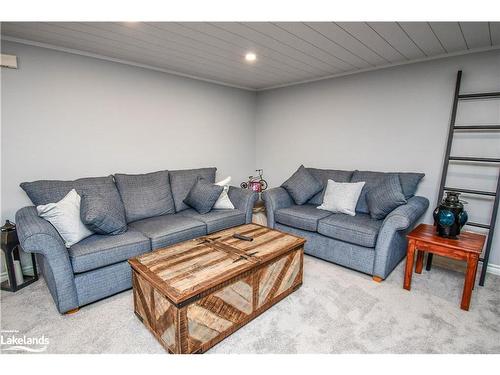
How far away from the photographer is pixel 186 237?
99.9 inches

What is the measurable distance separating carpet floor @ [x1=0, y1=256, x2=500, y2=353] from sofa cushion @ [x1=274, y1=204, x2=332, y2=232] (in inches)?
26.9

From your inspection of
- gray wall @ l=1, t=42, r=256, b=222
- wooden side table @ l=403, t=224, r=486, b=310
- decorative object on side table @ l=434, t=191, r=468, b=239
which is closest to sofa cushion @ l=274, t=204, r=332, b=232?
wooden side table @ l=403, t=224, r=486, b=310

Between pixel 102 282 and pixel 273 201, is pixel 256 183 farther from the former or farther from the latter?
pixel 102 282

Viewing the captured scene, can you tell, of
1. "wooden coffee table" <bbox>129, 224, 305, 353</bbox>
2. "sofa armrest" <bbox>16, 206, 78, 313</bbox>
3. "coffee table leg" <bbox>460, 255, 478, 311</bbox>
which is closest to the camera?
"wooden coffee table" <bbox>129, 224, 305, 353</bbox>

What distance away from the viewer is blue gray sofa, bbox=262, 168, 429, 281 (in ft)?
7.66

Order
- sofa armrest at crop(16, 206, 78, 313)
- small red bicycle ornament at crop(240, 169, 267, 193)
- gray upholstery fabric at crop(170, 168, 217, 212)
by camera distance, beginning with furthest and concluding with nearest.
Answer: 1. small red bicycle ornament at crop(240, 169, 267, 193)
2. gray upholstery fabric at crop(170, 168, 217, 212)
3. sofa armrest at crop(16, 206, 78, 313)

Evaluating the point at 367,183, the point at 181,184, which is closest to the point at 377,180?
the point at 367,183

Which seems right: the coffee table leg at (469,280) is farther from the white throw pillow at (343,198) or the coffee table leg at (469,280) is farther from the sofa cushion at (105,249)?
the sofa cushion at (105,249)

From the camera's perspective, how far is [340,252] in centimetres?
261

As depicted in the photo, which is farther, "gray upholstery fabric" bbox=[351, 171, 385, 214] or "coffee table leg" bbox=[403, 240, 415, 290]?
"gray upholstery fabric" bbox=[351, 171, 385, 214]

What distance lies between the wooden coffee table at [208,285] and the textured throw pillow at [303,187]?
118 centimetres

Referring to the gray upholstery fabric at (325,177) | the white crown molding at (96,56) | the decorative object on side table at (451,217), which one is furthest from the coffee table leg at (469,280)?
the white crown molding at (96,56)

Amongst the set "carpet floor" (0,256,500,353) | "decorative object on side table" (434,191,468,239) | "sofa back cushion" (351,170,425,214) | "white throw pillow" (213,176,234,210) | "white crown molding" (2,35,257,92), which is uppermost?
"white crown molding" (2,35,257,92)

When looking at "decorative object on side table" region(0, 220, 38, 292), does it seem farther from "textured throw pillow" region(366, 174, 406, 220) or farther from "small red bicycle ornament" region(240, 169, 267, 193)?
"textured throw pillow" region(366, 174, 406, 220)
